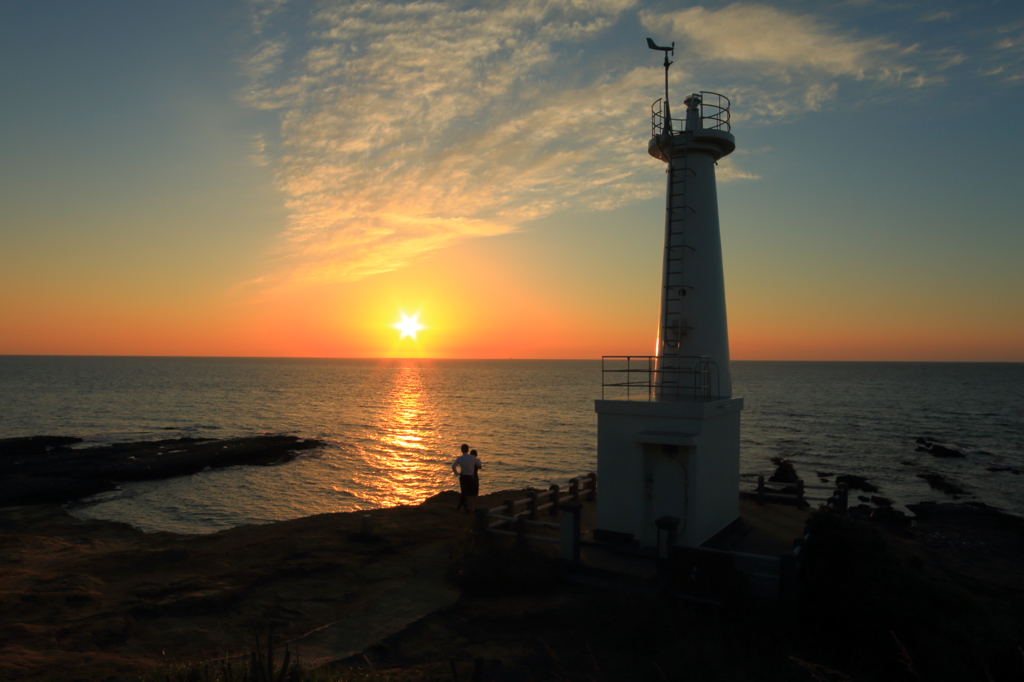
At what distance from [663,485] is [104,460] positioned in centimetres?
3615

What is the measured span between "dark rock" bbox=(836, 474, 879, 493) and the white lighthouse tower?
2296 centimetres

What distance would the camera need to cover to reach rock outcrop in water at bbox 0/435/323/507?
28500mm

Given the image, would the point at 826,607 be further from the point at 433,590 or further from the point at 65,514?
the point at 65,514

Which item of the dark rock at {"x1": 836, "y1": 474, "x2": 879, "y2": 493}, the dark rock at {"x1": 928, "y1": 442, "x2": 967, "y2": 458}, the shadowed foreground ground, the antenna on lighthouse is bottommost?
the dark rock at {"x1": 836, "y1": 474, "x2": 879, "y2": 493}

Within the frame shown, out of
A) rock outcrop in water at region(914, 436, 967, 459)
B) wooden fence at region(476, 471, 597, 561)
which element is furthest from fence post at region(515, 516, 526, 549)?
rock outcrop in water at region(914, 436, 967, 459)

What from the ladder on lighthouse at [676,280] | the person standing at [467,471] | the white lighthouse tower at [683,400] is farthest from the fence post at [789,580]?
the person standing at [467,471]

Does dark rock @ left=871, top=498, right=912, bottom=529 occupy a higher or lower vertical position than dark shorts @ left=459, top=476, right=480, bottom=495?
lower

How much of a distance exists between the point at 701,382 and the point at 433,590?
807cm

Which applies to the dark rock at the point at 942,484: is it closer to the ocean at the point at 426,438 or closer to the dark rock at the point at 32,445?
the ocean at the point at 426,438

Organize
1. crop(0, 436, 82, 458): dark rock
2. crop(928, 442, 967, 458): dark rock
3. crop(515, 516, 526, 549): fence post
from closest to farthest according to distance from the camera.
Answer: crop(515, 516, 526, 549): fence post → crop(0, 436, 82, 458): dark rock → crop(928, 442, 967, 458): dark rock

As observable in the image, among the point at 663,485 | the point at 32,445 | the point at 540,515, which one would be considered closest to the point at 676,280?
the point at 663,485

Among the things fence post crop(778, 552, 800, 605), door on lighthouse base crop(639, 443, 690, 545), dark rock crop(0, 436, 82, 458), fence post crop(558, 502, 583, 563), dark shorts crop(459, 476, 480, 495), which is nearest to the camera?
fence post crop(778, 552, 800, 605)

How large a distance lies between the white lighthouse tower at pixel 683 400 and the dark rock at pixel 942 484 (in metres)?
26.1

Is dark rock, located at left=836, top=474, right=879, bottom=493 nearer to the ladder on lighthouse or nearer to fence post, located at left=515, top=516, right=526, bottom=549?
the ladder on lighthouse
